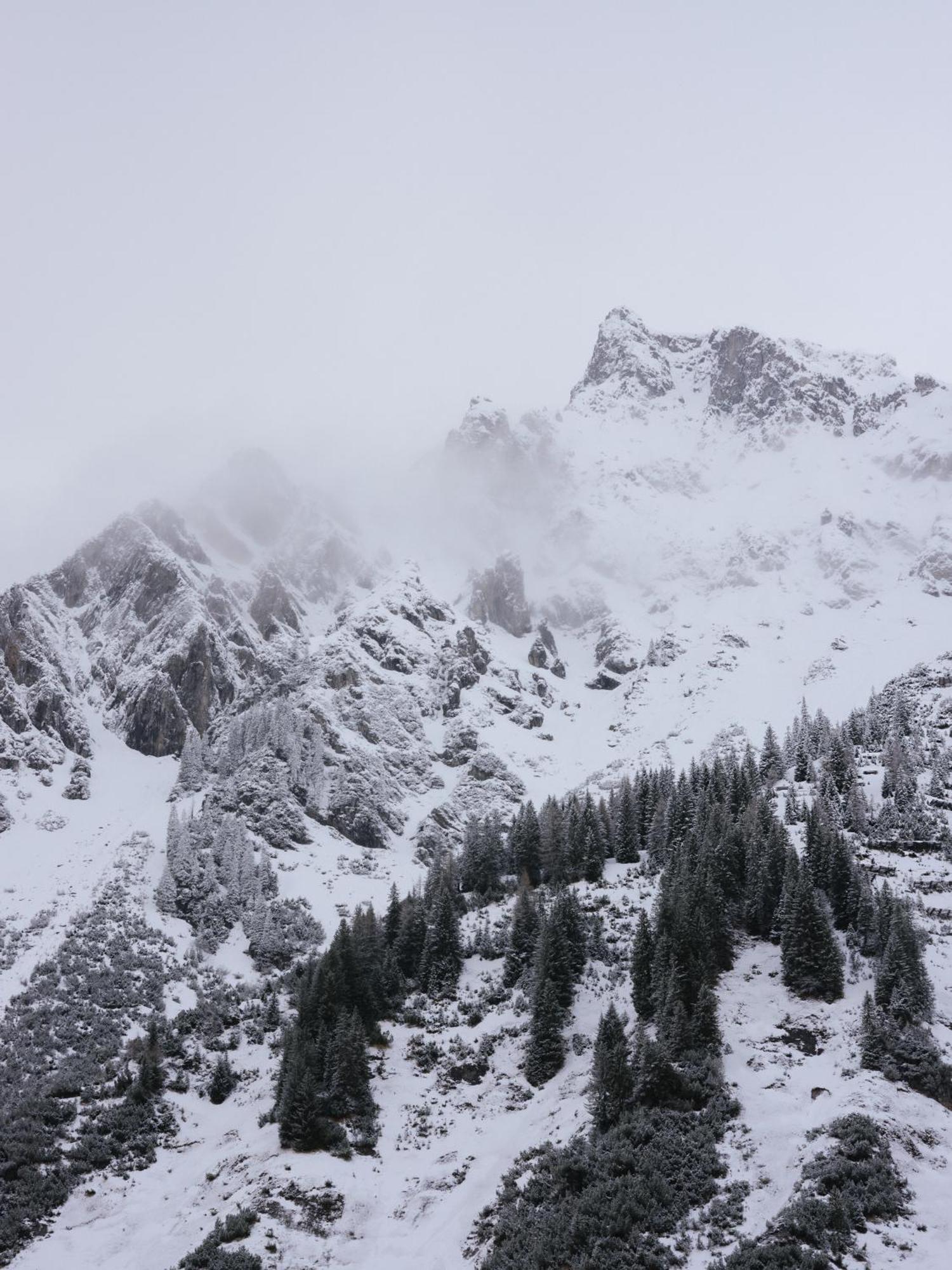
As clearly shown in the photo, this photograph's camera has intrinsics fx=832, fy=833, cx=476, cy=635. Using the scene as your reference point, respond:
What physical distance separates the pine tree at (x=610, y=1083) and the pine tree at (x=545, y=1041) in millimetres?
6758

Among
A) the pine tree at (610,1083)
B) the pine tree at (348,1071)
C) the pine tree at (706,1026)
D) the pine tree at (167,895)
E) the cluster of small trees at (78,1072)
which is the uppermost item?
the pine tree at (706,1026)

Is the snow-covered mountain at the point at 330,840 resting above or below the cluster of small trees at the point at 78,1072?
above


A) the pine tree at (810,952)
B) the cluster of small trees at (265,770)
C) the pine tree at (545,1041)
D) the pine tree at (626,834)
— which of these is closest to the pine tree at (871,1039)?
the pine tree at (810,952)

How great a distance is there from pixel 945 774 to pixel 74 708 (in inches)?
5522

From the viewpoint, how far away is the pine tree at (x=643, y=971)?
180 ft

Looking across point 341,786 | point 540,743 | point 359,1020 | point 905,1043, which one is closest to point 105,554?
point 341,786

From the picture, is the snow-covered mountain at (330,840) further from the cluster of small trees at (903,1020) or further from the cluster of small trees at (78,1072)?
the cluster of small trees at (903,1020)

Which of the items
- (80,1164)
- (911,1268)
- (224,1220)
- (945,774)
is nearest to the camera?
(911,1268)

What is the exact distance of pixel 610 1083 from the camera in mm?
45000

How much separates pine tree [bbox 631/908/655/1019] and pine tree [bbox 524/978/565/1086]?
18.1 feet

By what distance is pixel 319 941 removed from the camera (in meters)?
96.8

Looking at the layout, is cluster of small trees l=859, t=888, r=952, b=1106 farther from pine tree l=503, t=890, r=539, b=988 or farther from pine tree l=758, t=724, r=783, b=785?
pine tree l=758, t=724, r=783, b=785

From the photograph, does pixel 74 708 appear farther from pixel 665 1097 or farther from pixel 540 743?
pixel 665 1097

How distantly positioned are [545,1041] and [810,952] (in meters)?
18.6
